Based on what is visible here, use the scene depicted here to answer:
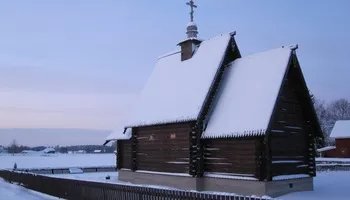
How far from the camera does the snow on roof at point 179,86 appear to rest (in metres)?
25.1

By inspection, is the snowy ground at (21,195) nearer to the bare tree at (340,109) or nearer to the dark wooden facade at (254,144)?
the dark wooden facade at (254,144)

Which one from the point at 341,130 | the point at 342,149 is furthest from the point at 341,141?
the point at 341,130

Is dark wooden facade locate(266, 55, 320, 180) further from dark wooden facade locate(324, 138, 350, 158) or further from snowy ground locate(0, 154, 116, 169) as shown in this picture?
snowy ground locate(0, 154, 116, 169)

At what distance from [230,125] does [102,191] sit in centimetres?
743

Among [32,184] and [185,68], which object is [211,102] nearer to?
[185,68]

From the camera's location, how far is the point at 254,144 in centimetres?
2112

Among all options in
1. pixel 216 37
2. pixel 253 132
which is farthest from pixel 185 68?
pixel 253 132

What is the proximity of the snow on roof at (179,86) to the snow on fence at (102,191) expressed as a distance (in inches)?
269

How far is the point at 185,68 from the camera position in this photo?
94.2 ft

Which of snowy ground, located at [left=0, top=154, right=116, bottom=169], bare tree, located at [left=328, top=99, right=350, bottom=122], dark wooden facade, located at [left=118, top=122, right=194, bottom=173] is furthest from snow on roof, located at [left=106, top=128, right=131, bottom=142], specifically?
bare tree, located at [left=328, top=99, right=350, bottom=122]

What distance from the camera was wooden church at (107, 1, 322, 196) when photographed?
21.2 m

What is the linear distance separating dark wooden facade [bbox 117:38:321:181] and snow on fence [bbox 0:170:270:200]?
628 centimetres

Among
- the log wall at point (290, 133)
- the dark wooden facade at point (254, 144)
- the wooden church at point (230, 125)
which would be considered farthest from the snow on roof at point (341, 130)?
the log wall at point (290, 133)

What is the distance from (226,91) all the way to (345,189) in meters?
8.22
